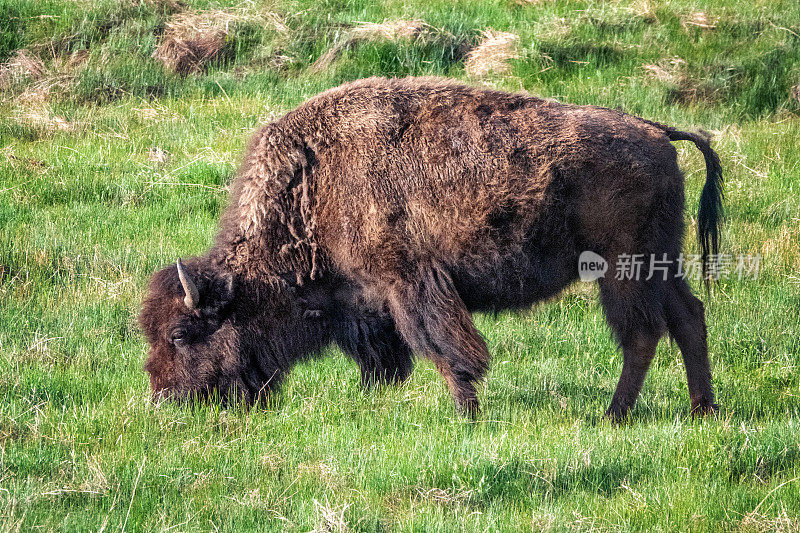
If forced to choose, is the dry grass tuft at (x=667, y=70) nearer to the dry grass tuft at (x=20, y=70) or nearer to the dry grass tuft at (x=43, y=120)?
the dry grass tuft at (x=43, y=120)

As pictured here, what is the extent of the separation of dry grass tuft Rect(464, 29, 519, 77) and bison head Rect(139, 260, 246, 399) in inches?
248

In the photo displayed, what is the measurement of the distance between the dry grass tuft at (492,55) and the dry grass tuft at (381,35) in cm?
44

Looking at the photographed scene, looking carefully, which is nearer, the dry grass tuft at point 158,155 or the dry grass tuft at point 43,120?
the dry grass tuft at point 158,155

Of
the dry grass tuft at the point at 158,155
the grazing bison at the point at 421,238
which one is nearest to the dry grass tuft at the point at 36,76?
the dry grass tuft at the point at 158,155

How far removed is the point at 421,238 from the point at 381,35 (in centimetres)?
669

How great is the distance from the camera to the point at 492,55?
1102cm

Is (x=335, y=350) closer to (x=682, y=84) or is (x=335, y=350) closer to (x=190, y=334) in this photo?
(x=190, y=334)

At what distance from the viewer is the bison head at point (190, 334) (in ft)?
17.1

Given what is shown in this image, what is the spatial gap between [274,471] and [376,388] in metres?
1.40

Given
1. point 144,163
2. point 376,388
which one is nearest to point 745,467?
point 376,388

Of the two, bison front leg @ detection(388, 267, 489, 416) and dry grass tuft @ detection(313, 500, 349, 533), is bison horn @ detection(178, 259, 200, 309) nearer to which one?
bison front leg @ detection(388, 267, 489, 416)

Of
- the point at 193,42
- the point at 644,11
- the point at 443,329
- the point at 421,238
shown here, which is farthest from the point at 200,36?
the point at 443,329

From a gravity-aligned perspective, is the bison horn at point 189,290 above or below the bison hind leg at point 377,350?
above

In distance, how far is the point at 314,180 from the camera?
5.23m
